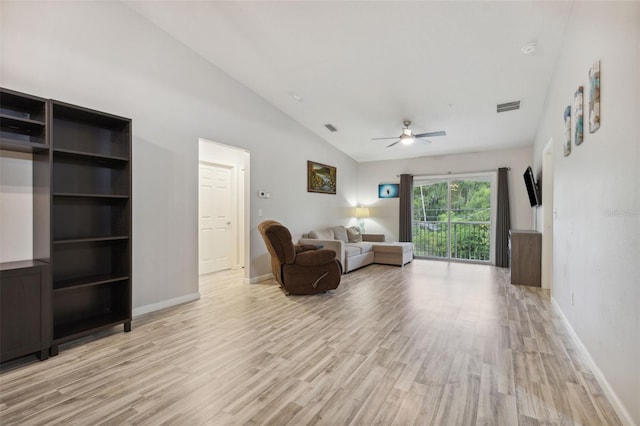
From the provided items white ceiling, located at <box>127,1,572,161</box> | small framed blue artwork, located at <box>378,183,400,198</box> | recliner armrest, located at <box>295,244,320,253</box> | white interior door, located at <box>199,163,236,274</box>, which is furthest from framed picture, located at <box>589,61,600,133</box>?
small framed blue artwork, located at <box>378,183,400,198</box>

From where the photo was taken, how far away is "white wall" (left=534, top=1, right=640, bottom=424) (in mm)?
1527

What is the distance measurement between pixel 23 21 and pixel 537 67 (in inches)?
211

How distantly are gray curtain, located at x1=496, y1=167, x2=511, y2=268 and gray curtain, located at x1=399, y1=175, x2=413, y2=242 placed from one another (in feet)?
6.32

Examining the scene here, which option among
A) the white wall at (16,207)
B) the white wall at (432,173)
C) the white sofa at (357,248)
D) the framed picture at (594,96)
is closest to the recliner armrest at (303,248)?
the white sofa at (357,248)

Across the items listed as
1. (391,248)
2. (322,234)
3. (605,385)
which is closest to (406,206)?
(391,248)

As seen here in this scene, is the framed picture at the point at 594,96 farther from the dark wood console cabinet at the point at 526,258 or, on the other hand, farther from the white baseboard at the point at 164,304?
the white baseboard at the point at 164,304

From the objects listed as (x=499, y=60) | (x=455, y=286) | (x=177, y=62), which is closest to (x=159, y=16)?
(x=177, y=62)

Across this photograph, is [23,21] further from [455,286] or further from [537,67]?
[455,286]

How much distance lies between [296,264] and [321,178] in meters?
3.02

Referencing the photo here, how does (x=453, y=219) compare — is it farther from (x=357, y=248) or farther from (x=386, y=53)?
(x=386, y=53)

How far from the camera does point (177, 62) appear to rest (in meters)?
3.75

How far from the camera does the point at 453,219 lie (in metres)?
7.16

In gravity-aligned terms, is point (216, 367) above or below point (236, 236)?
below

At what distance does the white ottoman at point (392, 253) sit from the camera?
248 inches
